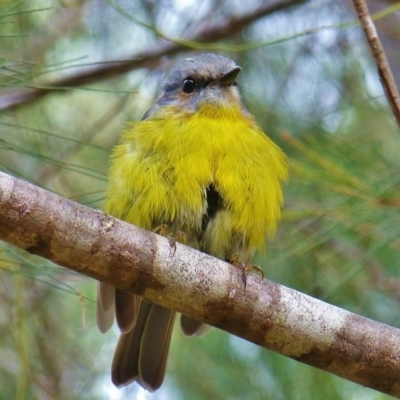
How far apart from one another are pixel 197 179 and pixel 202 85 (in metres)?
0.69

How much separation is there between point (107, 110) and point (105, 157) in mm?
363

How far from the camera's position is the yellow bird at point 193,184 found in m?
3.29

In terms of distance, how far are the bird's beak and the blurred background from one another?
113 millimetres

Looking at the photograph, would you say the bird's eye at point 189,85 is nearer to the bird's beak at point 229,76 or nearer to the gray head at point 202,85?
the gray head at point 202,85

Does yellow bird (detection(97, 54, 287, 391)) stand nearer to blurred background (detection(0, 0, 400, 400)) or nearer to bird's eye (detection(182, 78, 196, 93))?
bird's eye (detection(182, 78, 196, 93))

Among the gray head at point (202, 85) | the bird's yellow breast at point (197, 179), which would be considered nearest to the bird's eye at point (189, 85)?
the gray head at point (202, 85)

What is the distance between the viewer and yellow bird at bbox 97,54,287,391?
10.8 feet

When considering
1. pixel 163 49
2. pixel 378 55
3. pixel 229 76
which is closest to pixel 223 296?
pixel 378 55

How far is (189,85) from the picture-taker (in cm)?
384

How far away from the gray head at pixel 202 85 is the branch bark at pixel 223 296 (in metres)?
1.00

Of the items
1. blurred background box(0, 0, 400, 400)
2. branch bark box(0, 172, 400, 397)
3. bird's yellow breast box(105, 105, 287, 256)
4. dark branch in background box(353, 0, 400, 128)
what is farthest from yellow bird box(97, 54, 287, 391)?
dark branch in background box(353, 0, 400, 128)

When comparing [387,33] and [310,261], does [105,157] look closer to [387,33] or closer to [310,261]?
[310,261]

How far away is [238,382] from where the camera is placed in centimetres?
432

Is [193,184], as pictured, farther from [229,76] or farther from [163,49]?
[163,49]
